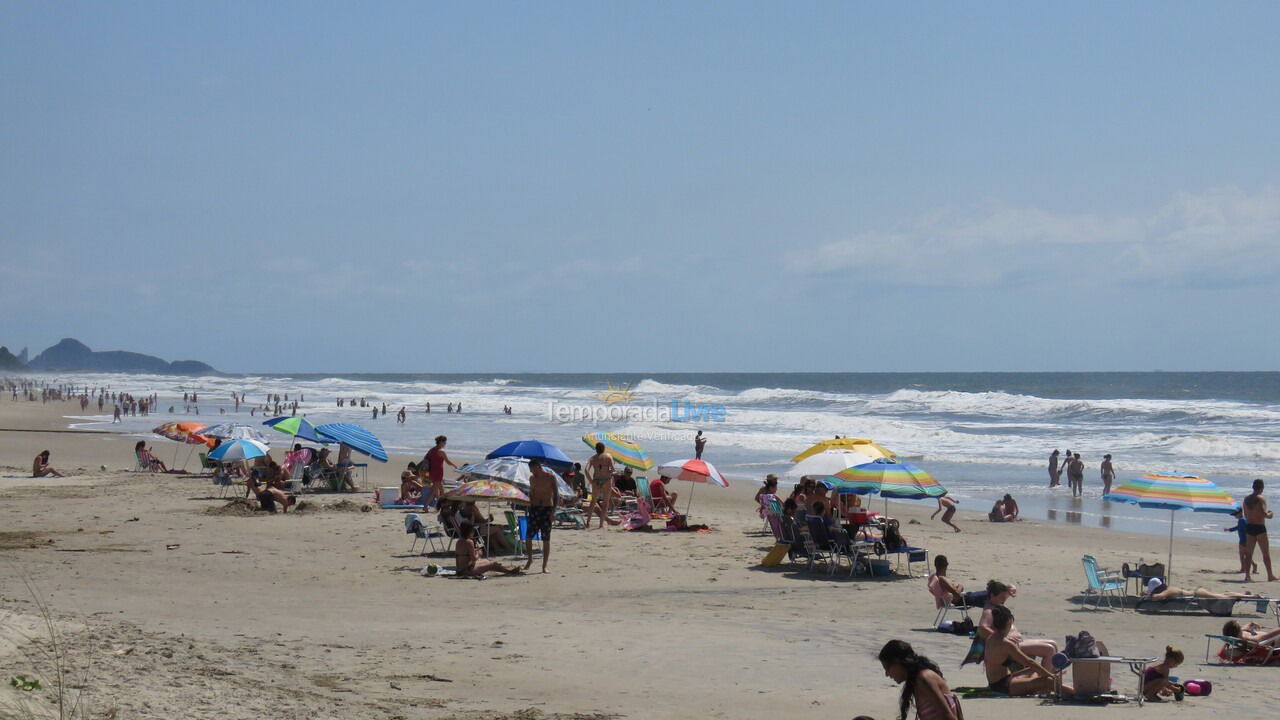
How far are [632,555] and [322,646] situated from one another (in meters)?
5.90

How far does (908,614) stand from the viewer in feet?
33.1

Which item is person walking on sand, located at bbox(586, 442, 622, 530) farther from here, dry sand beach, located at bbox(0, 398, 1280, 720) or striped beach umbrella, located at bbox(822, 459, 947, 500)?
striped beach umbrella, located at bbox(822, 459, 947, 500)

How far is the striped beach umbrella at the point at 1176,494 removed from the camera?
34.7 feet

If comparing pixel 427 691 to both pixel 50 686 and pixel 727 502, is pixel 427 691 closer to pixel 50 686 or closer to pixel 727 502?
pixel 50 686

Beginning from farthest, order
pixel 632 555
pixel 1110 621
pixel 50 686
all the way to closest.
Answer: pixel 632 555
pixel 1110 621
pixel 50 686

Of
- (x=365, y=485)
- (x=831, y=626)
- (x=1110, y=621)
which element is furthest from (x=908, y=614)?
(x=365, y=485)

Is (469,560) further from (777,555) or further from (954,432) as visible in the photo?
(954,432)

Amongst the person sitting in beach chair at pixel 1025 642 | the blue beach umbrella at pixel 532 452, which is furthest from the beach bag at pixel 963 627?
the blue beach umbrella at pixel 532 452

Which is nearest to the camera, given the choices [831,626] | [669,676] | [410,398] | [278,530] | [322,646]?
[669,676]

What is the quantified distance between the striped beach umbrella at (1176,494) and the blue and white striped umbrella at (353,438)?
38.2 feet

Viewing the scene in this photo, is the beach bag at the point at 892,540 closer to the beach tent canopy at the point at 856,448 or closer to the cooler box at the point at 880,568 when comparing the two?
the cooler box at the point at 880,568

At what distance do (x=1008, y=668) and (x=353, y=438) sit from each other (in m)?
13.2

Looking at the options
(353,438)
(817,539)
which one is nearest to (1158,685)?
(817,539)

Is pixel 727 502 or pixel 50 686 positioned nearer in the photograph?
pixel 50 686
